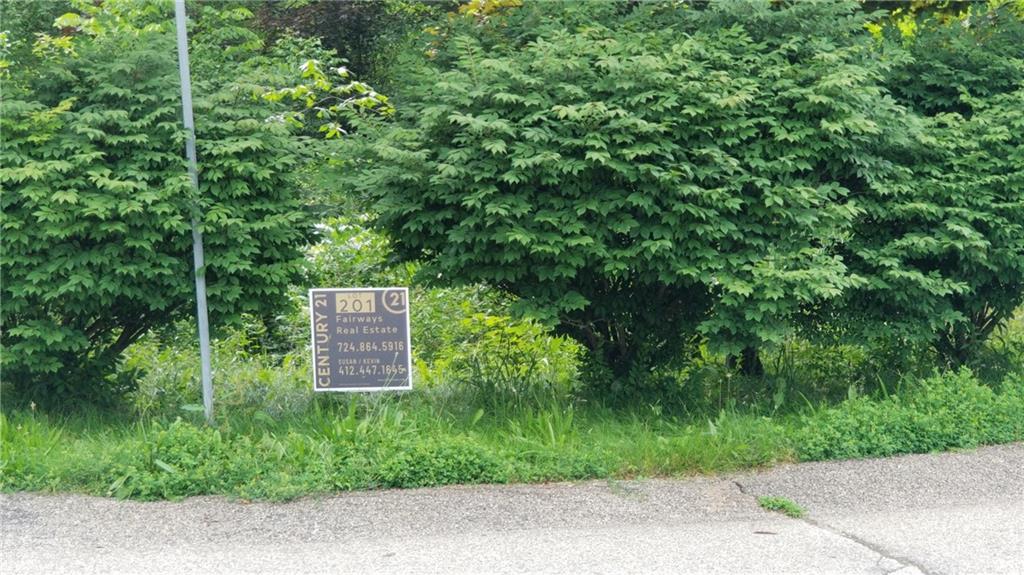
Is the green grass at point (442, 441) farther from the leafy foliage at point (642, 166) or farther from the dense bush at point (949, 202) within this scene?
the leafy foliage at point (642, 166)

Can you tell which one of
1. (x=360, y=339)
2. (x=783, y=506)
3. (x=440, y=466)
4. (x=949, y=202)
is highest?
(x=949, y=202)

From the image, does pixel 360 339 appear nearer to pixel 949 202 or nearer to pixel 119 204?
pixel 119 204

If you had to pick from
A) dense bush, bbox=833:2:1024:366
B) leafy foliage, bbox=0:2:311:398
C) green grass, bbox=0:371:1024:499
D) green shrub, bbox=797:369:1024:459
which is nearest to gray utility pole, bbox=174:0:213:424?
leafy foliage, bbox=0:2:311:398

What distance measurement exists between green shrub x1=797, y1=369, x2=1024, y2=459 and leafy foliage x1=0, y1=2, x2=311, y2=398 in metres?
4.17

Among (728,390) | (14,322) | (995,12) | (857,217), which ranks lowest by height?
(728,390)

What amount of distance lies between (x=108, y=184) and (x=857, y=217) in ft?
18.4

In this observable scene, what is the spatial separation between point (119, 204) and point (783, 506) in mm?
4921

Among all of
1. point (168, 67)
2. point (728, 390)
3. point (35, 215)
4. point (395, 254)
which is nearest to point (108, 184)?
point (35, 215)

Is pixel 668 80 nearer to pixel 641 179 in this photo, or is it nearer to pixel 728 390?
pixel 641 179

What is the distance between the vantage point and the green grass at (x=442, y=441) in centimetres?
703

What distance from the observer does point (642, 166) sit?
7.65 m

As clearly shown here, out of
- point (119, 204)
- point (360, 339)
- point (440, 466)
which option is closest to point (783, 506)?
point (440, 466)

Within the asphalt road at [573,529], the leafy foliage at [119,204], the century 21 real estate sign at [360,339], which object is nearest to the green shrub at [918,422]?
the asphalt road at [573,529]

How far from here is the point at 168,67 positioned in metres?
8.20
